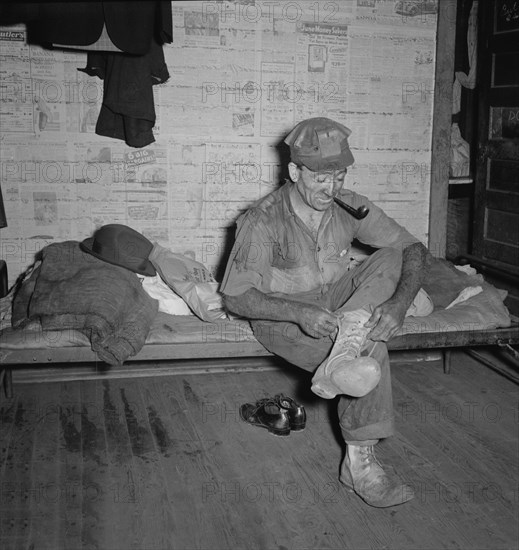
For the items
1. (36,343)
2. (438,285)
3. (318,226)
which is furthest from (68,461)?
(438,285)

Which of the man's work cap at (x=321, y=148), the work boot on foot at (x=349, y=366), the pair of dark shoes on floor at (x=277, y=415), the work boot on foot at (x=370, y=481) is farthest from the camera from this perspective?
the pair of dark shoes on floor at (x=277, y=415)

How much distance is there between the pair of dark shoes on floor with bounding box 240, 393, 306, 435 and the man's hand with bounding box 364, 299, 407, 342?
2.41 feet

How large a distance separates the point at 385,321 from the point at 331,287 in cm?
45

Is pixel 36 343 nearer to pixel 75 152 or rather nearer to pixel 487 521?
pixel 75 152

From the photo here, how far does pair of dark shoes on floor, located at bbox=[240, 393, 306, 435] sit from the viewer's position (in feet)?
10.7

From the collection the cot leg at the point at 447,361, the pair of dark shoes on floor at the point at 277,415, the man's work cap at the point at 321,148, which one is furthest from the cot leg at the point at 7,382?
the cot leg at the point at 447,361

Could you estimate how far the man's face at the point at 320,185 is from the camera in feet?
9.46

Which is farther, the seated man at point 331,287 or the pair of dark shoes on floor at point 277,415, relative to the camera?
the pair of dark shoes on floor at point 277,415

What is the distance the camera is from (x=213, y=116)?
3822 millimetres

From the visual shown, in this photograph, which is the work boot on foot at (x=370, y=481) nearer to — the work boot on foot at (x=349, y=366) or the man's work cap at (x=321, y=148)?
the work boot on foot at (x=349, y=366)

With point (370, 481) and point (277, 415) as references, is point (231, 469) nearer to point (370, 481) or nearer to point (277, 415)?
point (277, 415)

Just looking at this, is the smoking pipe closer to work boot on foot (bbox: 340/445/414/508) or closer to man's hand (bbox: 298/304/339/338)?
man's hand (bbox: 298/304/339/338)

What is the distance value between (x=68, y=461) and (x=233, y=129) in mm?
1910

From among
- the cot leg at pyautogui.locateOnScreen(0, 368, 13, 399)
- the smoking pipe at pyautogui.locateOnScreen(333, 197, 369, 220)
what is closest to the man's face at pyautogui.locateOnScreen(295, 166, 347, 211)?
the smoking pipe at pyautogui.locateOnScreen(333, 197, 369, 220)
